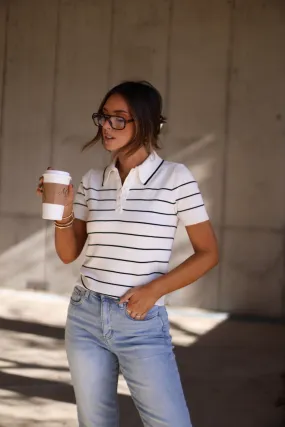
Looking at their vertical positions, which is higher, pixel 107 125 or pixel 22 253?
pixel 107 125

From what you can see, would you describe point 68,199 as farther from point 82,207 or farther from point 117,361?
point 117,361

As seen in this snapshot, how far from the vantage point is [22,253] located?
5547 millimetres

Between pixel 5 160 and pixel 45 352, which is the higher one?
pixel 5 160

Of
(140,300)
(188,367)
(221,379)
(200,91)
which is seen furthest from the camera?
(200,91)

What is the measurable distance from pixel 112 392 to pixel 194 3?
4628mm

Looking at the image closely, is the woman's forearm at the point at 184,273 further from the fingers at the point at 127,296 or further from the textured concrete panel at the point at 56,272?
the textured concrete panel at the point at 56,272

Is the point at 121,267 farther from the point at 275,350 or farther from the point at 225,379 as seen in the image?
the point at 275,350

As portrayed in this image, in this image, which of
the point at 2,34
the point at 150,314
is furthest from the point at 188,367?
the point at 2,34

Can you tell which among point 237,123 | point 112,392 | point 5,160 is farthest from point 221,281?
point 112,392

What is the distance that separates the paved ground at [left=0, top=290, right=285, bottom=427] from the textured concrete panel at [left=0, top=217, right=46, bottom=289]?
9.3 inches

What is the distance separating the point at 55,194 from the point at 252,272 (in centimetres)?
398

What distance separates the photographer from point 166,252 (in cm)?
141

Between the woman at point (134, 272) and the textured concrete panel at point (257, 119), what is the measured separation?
3.80 metres

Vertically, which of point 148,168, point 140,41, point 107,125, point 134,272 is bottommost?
point 134,272
